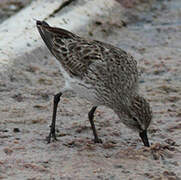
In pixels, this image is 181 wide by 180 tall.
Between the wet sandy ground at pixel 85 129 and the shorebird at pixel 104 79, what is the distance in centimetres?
25

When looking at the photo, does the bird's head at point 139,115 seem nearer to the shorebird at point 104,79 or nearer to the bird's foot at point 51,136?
the shorebird at point 104,79

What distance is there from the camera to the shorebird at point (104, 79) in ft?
19.9

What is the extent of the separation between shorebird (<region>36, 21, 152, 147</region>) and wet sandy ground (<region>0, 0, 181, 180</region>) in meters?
0.25

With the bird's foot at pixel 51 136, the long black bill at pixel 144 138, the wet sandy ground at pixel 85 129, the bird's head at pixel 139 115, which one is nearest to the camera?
the wet sandy ground at pixel 85 129

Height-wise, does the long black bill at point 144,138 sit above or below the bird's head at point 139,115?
below

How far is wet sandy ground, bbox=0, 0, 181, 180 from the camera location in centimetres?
556

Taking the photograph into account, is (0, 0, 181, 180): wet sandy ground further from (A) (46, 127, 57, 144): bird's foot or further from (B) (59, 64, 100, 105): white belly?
(B) (59, 64, 100, 105): white belly

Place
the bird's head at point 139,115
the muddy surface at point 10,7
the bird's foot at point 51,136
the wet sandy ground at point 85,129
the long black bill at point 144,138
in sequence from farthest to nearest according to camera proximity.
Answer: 1. the muddy surface at point 10,7
2. the bird's foot at point 51,136
3. the long black bill at point 144,138
4. the bird's head at point 139,115
5. the wet sandy ground at point 85,129

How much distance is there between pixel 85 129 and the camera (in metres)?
6.90

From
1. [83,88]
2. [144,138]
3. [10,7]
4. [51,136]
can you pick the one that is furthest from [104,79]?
[10,7]

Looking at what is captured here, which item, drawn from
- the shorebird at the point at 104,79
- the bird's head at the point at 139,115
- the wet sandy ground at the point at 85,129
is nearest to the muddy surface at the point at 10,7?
the wet sandy ground at the point at 85,129

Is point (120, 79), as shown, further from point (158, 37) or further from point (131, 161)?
point (158, 37)

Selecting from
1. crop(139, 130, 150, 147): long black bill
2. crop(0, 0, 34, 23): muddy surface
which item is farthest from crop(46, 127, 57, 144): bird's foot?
crop(0, 0, 34, 23): muddy surface

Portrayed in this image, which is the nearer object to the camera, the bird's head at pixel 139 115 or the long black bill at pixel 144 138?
the bird's head at pixel 139 115
